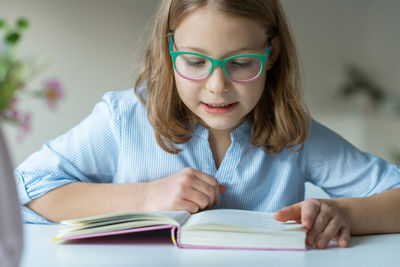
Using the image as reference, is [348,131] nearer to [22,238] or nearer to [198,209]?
[198,209]

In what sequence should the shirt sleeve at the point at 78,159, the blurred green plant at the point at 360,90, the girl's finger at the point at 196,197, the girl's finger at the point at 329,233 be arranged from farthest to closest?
the blurred green plant at the point at 360,90
the shirt sleeve at the point at 78,159
the girl's finger at the point at 196,197
the girl's finger at the point at 329,233

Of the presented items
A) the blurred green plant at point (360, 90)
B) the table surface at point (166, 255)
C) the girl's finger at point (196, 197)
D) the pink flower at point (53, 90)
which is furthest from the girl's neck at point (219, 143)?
the blurred green plant at point (360, 90)

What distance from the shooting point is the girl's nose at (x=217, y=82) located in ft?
3.14

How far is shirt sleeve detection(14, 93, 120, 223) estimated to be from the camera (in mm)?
1103

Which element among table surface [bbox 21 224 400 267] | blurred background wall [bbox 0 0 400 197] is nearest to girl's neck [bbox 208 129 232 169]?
table surface [bbox 21 224 400 267]

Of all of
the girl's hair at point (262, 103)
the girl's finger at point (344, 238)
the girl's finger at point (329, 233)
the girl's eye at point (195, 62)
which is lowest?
the girl's finger at point (344, 238)

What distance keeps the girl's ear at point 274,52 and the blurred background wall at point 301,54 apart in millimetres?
2923

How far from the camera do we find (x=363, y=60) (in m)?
4.77

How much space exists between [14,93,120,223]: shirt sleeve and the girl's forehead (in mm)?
325

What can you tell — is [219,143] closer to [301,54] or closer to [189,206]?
[189,206]

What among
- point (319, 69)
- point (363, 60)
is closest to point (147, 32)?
point (319, 69)

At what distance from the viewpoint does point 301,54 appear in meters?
4.67

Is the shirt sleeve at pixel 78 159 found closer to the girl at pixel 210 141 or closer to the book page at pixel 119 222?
the girl at pixel 210 141

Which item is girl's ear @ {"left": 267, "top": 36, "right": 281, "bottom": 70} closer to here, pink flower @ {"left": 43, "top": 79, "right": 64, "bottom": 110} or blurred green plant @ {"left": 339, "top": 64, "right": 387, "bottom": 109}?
pink flower @ {"left": 43, "top": 79, "right": 64, "bottom": 110}
